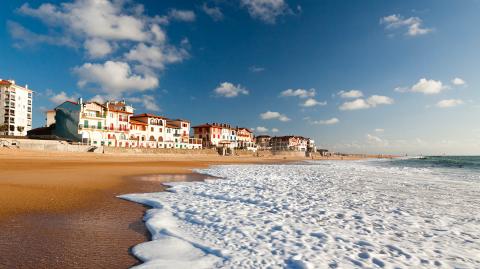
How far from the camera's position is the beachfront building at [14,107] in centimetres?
6950

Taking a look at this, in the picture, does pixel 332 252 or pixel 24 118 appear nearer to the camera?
pixel 332 252

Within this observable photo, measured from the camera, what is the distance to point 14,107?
71.9 meters

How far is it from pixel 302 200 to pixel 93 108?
185ft

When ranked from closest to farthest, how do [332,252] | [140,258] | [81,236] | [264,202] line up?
1. [140,258]
2. [332,252]
3. [81,236]
4. [264,202]

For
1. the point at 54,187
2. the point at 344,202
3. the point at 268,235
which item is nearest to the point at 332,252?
the point at 268,235

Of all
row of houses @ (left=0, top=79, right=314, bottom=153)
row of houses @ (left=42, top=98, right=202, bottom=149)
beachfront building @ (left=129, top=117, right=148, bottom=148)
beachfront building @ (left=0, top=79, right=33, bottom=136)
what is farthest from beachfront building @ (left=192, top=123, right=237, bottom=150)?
beachfront building @ (left=0, top=79, right=33, bottom=136)

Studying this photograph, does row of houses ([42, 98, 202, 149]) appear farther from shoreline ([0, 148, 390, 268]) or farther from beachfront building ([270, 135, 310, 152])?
beachfront building ([270, 135, 310, 152])

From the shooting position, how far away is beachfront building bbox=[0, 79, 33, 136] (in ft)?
228

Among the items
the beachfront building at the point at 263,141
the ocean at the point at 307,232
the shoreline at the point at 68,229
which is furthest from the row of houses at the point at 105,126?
the ocean at the point at 307,232

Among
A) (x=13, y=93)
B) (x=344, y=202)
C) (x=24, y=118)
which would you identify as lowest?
(x=344, y=202)

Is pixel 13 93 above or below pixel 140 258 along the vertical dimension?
above

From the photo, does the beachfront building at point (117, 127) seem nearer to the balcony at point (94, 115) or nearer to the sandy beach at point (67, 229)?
the balcony at point (94, 115)

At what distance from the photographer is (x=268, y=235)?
5.70m

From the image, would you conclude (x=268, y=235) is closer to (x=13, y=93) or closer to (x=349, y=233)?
(x=349, y=233)
